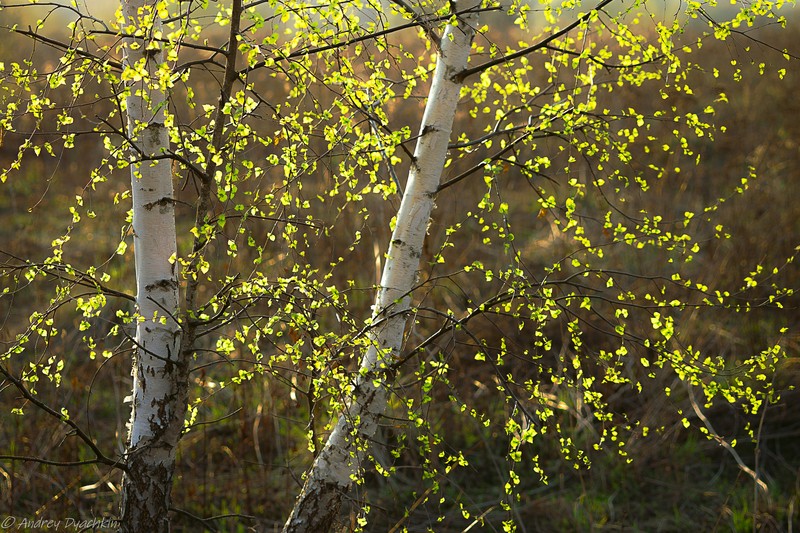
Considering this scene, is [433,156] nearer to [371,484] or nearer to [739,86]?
[371,484]

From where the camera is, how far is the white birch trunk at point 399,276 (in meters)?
2.65

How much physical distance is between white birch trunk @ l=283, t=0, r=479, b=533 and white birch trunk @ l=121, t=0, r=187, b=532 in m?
0.58

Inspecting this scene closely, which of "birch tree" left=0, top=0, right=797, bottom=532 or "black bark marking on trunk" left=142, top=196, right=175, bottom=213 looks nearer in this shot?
"birch tree" left=0, top=0, right=797, bottom=532

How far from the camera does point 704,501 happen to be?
469 cm

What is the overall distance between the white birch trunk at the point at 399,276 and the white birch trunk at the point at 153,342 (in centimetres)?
58

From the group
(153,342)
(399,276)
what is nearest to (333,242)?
(399,276)

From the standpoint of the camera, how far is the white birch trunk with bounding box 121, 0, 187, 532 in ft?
8.67

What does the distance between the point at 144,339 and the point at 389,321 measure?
3.01 ft

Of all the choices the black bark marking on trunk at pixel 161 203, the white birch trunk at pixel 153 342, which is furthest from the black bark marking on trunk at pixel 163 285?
the black bark marking on trunk at pixel 161 203

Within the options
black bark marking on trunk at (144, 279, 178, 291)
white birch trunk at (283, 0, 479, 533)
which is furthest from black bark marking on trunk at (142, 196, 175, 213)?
white birch trunk at (283, 0, 479, 533)

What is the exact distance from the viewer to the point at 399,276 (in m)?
2.75

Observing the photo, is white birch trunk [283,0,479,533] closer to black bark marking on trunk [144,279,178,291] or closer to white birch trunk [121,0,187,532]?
white birch trunk [121,0,187,532]

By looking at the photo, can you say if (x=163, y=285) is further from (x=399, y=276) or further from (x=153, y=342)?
(x=399, y=276)

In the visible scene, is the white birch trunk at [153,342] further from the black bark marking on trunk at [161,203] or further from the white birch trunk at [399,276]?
the white birch trunk at [399,276]
